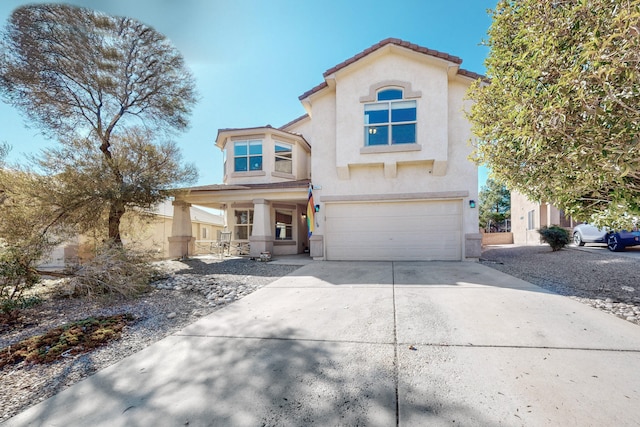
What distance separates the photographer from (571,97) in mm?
3191

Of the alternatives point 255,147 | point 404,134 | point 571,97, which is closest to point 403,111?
point 404,134

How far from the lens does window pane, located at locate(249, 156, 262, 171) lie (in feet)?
42.1

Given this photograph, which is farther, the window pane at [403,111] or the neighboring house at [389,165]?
the window pane at [403,111]

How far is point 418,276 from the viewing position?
7066 mm

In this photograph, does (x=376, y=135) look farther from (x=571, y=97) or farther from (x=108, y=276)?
(x=108, y=276)

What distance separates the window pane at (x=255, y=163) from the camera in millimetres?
12828

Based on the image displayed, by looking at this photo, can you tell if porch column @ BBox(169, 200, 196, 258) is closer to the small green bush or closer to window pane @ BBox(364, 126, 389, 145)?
window pane @ BBox(364, 126, 389, 145)

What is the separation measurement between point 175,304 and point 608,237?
17571 mm

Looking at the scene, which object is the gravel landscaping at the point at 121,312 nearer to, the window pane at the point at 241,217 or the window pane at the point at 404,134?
the window pane at the point at 241,217

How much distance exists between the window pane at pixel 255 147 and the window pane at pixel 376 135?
204 inches

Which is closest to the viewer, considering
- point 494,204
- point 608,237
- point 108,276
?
point 108,276

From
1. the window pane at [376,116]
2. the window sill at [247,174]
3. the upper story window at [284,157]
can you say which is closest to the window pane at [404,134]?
the window pane at [376,116]

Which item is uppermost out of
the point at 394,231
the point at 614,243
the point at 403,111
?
the point at 403,111

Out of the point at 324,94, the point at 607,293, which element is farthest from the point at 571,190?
the point at 324,94
